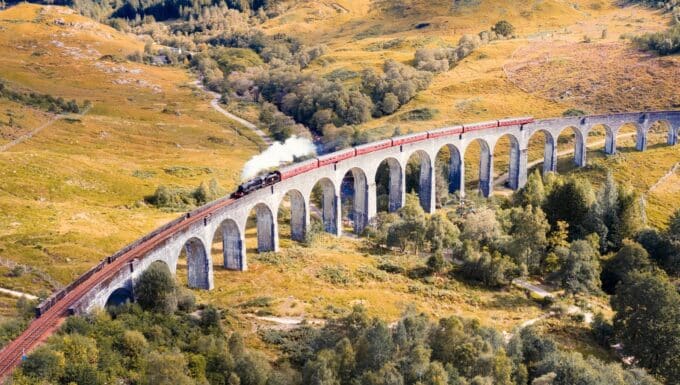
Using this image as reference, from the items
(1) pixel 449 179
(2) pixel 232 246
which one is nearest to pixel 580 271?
(2) pixel 232 246

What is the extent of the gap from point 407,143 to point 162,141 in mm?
53863

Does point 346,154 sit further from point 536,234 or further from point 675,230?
point 675,230

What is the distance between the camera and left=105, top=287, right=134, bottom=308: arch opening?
1511 inches

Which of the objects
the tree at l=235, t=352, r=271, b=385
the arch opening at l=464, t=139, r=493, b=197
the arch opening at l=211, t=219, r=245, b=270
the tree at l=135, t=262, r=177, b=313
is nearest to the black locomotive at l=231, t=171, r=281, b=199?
the arch opening at l=211, t=219, r=245, b=270

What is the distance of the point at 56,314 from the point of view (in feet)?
110

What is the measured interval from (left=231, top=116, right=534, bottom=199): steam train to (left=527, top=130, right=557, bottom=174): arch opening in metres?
4.74

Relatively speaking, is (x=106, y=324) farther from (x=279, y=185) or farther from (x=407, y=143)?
(x=407, y=143)

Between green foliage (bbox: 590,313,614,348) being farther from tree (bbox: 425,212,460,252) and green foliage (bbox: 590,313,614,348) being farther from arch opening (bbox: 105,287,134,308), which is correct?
arch opening (bbox: 105,287,134,308)

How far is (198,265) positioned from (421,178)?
37011 mm

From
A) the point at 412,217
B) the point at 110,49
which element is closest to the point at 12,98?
the point at 110,49

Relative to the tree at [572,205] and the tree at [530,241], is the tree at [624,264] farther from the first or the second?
the tree at [572,205]

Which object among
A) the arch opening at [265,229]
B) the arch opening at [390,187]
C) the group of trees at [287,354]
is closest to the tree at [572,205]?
the arch opening at [390,187]

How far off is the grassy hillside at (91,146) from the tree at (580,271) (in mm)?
39193

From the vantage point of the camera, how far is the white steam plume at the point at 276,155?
74.0 metres
